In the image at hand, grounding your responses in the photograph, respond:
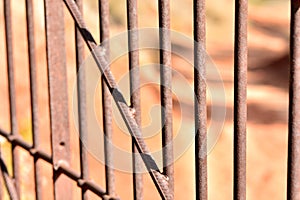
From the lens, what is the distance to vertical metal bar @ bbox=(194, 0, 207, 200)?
4.26ft

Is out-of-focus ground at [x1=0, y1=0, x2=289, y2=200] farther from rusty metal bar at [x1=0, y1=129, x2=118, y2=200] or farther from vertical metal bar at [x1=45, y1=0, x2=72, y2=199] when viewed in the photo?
vertical metal bar at [x1=45, y1=0, x2=72, y2=199]

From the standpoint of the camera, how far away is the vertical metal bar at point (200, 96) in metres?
1.30

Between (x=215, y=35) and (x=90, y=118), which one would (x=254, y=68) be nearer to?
(x=215, y=35)

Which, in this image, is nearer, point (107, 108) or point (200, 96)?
point (200, 96)

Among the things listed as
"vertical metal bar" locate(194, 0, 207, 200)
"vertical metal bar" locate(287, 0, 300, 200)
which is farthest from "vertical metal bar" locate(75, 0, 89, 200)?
"vertical metal bar" locate(287, 0, 300, 200)

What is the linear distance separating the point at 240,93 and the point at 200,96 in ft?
0.33

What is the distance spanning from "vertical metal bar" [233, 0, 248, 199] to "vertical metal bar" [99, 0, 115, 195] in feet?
1.47

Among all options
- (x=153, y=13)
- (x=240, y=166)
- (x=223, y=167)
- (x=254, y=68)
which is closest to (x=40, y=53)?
(x=153, y=13)

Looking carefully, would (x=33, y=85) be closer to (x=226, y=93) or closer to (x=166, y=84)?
(x=166, y=84)

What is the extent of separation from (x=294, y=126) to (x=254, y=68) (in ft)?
14.5

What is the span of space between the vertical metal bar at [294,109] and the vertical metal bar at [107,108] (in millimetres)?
565

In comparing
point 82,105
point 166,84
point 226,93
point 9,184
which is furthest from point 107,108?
point 226,93

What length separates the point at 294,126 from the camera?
1189mm

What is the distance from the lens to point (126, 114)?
4.93 ft
